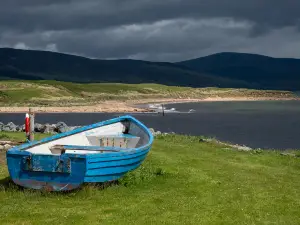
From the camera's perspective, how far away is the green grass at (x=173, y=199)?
519 inches

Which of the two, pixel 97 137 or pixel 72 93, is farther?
pixel 72 93

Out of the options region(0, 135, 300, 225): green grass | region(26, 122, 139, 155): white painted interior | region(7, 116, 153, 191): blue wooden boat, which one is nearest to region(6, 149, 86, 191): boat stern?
region(7, 116, 153, 191): blue wooden boat

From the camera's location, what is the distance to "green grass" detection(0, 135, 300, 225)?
43.3 feet

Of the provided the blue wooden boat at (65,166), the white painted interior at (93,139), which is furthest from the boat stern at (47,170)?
the white painted interior at (93,139)

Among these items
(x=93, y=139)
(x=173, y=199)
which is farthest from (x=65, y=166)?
(x=93, y=139)

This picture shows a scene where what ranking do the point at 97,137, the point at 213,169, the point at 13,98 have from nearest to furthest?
the point at 213,169 < the point at 97,137 < the point at 13,98

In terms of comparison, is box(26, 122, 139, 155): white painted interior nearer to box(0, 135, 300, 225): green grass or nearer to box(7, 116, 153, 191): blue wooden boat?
box(7, 116, 153, 191): blue wooden boat

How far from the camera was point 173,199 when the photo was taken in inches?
596

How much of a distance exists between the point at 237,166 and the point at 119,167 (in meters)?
6.91

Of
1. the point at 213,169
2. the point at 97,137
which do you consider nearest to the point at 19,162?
the point at 97,137

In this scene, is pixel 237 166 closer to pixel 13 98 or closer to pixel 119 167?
pixel 119 167

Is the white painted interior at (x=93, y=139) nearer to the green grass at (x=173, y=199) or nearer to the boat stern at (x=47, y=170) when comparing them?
the green grass at (x=173, y=199)

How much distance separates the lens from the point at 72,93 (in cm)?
19525

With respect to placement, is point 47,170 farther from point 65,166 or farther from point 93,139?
point 93,139
